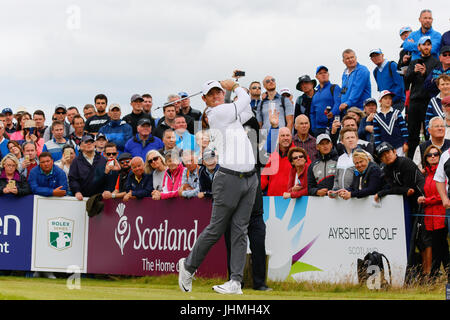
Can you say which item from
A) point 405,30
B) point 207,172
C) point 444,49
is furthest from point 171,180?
point 405,30

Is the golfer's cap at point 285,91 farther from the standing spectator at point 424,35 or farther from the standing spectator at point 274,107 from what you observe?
the standing spectator at point 424,35

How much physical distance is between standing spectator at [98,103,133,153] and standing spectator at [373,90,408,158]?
206 inches

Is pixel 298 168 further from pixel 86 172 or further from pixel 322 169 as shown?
pixel 86 172

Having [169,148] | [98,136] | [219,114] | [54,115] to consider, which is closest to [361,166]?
[219,114]

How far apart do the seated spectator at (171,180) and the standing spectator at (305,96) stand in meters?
3.37

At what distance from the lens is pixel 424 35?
13977 mm

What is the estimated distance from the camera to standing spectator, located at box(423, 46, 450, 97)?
40.9ft

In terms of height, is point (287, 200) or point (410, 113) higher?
point (410, 113)

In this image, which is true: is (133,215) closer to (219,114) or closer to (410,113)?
(219,114)

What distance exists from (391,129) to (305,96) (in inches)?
118

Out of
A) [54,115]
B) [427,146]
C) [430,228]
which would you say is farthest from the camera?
[54,115]

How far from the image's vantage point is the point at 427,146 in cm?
1072

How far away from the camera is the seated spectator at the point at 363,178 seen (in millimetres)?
10445

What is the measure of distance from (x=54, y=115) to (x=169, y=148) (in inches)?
220
